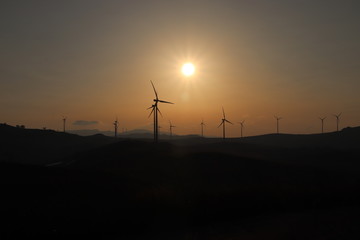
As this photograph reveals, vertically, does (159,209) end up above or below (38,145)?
below

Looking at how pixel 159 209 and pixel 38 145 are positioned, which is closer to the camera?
pixel 159 209

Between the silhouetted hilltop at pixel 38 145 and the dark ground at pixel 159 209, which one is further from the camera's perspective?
the silhouetted hilltop at pixel 38 145

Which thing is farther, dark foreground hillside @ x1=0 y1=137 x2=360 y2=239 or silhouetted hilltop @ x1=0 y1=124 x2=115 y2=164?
silhouetted hilltop @ x1=0 y1=124 x2=115 y2=164

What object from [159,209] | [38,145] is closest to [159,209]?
[159,209]

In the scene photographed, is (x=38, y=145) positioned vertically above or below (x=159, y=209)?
above

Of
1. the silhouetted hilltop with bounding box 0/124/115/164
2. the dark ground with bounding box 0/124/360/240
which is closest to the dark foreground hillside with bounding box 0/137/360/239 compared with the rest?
the dark ground with bounding box 0/124/360/240

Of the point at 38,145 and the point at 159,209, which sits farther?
the point at 38,145

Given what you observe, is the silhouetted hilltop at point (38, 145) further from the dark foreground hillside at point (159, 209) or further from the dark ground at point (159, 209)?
the dark foreground hillside at point (159, 209)

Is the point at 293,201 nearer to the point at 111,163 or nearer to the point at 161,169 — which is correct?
the point at 161,169

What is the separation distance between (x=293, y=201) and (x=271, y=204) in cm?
296

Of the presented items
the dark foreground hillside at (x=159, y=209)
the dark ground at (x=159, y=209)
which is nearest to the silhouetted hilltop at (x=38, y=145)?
the dark ground at (x=159, y=209)

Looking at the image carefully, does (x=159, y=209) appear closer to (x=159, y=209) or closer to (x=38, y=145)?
(x=159, y=209)

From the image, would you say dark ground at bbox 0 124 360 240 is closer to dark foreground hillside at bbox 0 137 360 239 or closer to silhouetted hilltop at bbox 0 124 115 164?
dark foreground hillside at bbox 0 137 360 239

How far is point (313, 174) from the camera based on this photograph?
185 ft
